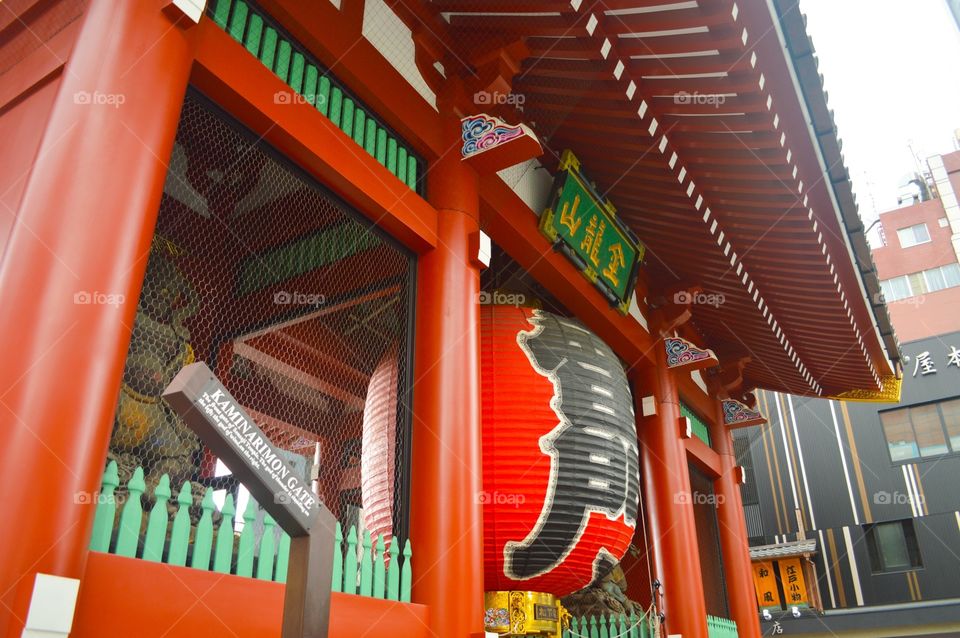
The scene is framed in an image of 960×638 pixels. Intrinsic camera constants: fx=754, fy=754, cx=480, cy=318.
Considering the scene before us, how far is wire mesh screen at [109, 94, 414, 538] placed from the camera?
4094 mm

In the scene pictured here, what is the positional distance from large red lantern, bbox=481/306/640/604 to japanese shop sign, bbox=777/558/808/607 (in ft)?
42.6

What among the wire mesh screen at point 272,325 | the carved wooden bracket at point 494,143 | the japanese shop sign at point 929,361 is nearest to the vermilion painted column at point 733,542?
the wire mesh screen at point 272,325

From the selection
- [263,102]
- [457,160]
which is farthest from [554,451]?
[263,102]

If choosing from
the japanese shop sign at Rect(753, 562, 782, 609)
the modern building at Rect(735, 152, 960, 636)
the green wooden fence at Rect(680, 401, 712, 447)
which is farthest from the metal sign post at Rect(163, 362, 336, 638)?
the japanese shop sign at Rect(753, 562, 782, 609)

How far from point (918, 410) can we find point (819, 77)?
14.9m

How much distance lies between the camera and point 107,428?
225cm

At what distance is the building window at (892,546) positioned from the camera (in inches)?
625

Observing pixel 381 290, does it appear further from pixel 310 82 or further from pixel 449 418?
pixel 310 82

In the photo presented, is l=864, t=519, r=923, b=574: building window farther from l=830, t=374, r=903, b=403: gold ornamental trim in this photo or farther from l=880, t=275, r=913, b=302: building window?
l=880, t=275, r=913, b=302: building window

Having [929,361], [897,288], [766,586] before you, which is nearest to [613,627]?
[766,586]

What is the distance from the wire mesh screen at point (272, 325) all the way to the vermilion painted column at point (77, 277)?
0.62m

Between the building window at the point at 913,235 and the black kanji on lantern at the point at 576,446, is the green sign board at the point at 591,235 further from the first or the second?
the building window at the point at 913,235

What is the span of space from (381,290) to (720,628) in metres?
5.26

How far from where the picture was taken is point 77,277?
228cm
